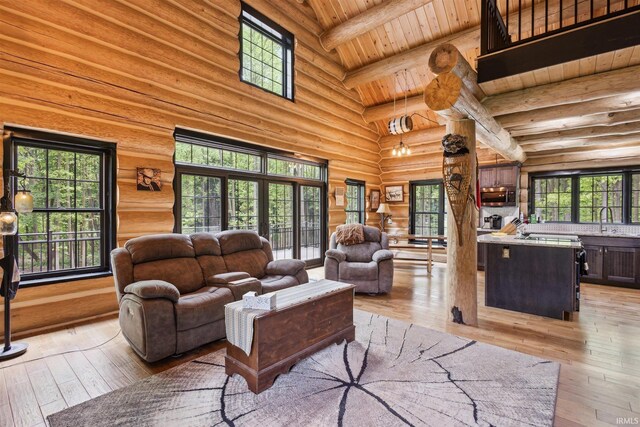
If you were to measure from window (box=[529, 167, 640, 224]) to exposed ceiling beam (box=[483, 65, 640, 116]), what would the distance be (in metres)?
3.92

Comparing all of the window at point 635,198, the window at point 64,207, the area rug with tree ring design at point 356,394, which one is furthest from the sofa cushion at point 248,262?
the window at point 635,198

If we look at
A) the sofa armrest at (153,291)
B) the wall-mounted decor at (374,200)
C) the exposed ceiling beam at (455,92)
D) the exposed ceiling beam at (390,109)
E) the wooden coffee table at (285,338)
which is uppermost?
the exposed ceiling beam at (390,109)

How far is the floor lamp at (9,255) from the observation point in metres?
2.67

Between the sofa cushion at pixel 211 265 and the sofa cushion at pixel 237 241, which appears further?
the sofa cushion at pixel 237 241

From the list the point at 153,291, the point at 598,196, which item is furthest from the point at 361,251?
the point at 598,196

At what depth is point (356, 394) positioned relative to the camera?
2.12 m

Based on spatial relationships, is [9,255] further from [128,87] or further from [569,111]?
[569,111]

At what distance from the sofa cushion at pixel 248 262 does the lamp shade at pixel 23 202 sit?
1905 millimetres

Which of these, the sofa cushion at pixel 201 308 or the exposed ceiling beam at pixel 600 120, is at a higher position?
the exposed ceiling beam at pixel 600 120

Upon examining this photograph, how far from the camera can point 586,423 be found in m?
1.85

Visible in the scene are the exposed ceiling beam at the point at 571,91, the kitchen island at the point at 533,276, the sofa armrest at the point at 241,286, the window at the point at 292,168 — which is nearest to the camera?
the exposed ceiling beam at the point at 571,91

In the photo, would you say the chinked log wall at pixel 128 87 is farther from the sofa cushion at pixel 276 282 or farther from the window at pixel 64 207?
the sofa cushion at pixel 276 282

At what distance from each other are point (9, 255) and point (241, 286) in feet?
6.88

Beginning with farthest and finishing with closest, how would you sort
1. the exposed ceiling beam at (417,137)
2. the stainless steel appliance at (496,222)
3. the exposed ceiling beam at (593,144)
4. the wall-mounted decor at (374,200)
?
the wall-mounted decor at (374,200) < the exposed ceiling beam at (417,137) < the stainless steel appliance at (496,222) < the exposed ceiling beam at (593,144)
